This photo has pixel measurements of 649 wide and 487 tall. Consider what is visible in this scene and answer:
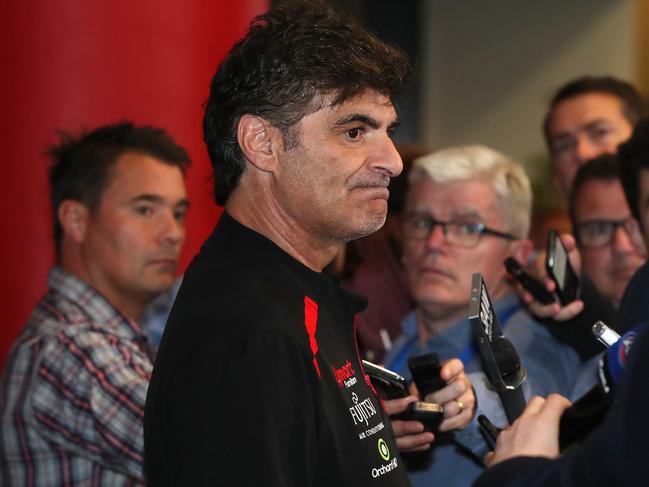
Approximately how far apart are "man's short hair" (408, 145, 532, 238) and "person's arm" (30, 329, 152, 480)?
1107mm

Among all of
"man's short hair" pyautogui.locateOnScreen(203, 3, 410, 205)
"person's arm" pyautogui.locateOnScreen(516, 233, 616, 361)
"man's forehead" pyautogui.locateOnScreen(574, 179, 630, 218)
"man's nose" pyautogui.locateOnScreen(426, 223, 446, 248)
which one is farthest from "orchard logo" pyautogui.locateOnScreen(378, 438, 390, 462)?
"man's forehead" pyautogui.locateOnScreen(574, 179, 630, 218)

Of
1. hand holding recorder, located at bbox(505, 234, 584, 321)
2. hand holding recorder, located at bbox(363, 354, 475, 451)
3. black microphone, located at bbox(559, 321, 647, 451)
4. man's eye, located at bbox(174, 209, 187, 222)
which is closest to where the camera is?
black microphone, located at bbox(559, 321, 647, 451)

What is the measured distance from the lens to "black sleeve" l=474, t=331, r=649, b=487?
1.16 meters

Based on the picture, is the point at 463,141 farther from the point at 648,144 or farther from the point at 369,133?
the point at 369,133

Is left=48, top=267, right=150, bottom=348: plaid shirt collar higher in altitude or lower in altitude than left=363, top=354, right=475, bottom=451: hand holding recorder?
higher

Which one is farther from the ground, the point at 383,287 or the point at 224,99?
the point at 224,99

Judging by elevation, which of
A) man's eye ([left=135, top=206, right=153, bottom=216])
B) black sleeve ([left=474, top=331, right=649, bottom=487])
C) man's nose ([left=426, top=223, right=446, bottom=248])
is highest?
man's eye ([left=135, top=206, right=153, bottom=216])

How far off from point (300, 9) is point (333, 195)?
1.21 feet

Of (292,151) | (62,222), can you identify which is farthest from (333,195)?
(62,222)

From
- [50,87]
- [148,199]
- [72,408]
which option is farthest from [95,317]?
[50,87]

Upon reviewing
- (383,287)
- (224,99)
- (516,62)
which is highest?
(516,62)

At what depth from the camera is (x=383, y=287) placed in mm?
3475

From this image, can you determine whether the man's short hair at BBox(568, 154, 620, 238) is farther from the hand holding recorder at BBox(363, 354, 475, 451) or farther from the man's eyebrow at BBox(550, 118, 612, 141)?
the hand holding recorder at BBox(363, 354, 475, 451)

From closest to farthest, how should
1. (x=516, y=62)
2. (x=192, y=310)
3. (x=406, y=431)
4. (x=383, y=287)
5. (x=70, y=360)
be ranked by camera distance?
(x=192, y=310) < (x=406, y=431) < (x=70, y=360) < (x=383, y=287) < (x=516, y=62)
